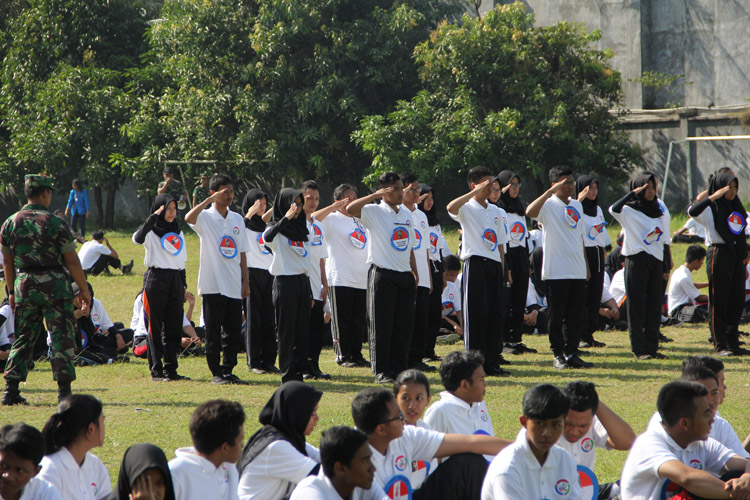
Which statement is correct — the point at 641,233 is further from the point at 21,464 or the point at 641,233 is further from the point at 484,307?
the point at 21,464

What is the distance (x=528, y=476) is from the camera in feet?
14.4

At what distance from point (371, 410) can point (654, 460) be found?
144 centimetres

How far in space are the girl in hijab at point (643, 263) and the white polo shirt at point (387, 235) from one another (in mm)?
2736

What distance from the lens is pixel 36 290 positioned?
25.7ft

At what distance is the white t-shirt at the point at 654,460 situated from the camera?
4.64m

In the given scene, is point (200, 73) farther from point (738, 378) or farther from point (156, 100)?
point (738, 378)

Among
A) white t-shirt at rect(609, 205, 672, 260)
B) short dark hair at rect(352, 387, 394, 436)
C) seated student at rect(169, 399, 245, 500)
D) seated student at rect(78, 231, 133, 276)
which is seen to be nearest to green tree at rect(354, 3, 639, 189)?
seated student at rect(78, 231, 133, 276)

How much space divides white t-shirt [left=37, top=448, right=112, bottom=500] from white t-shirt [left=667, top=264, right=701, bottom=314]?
32.7ft

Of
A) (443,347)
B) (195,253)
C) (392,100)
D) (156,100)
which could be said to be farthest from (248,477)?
(156,100)

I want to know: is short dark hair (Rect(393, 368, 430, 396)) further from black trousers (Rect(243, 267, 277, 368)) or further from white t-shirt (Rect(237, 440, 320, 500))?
black trousers (Rect(243, 267, 277, 368))

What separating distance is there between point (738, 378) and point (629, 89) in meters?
13.7

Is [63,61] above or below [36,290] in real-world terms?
above

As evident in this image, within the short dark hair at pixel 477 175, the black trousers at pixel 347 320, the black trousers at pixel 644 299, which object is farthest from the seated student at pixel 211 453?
the black trousers at pixel 644 299

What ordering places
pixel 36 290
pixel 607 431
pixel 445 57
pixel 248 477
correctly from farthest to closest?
1. pixel 445 57
2. pixel 36 290
3. pixel 607 431
4. pixel 248 477
